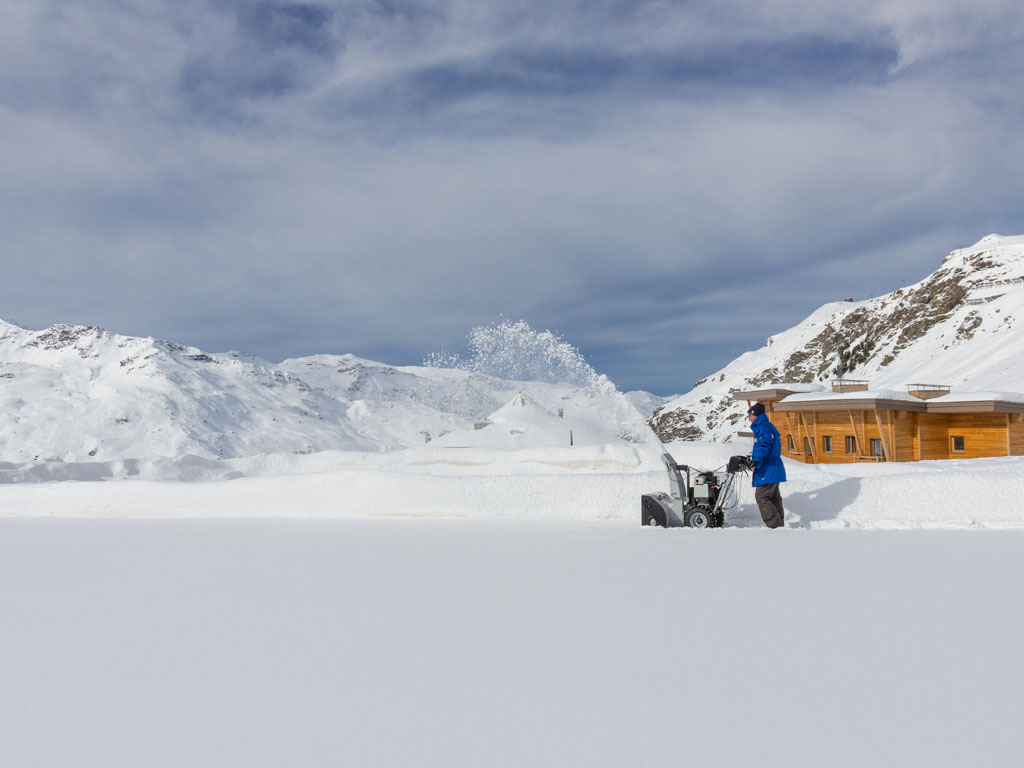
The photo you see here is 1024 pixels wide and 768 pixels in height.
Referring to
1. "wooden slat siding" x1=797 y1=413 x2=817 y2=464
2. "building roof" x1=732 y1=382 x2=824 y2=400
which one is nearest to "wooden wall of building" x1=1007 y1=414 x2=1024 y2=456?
"wooden slat siding" x1=797 y1=413 x2=817 y2=464

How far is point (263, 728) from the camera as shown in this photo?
8.70 ft

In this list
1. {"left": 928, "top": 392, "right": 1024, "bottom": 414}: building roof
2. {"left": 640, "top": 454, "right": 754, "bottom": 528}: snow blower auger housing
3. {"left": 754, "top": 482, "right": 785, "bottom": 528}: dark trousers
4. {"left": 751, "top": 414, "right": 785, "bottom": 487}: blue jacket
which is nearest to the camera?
{"left": 751, "top": 414, "right": 785, "bottom": 487}: blue jacket

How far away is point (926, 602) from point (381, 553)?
4642 mm

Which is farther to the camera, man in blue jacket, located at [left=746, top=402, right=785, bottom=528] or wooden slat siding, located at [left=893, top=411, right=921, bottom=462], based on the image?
wooden slat siding, located at [left=893, top=411, right=921, bottom=462]

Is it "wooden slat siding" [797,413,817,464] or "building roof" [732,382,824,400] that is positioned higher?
"building roof" [732,382,824,400]

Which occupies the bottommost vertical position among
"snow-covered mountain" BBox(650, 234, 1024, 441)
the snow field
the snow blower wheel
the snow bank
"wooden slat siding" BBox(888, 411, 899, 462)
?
the snow field

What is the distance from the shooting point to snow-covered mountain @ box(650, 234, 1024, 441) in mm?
51194

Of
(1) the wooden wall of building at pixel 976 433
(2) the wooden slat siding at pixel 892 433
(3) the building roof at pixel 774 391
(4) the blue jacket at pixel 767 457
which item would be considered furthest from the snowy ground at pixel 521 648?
(3) the building roof at pixel 774 391

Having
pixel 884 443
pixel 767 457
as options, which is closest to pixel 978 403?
pixel 884 443

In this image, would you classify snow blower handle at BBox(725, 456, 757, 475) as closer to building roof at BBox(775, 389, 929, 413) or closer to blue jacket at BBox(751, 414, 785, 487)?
blue jacket at BBox(751, 414, 785, 487)

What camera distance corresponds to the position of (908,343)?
66.1 meters

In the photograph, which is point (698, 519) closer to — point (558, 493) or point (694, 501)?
point (694, 501)

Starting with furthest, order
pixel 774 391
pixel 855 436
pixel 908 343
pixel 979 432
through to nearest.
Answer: pixel 908 343 < pixel 774 391 < pixel 855 436 < pixel 979 432

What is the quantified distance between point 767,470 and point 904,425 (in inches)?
674
